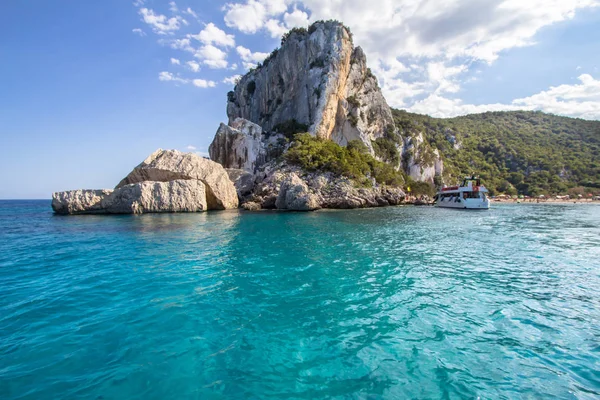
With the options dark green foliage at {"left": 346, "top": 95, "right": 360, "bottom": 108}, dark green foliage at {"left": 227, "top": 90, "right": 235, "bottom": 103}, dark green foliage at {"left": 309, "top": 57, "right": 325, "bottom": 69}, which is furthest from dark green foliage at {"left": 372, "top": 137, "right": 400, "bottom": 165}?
dark green foliage at {"left": 227, "top": 90, "right": 235, "bottom": 103}

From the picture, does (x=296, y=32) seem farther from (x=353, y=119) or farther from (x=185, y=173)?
(x=185, y=173)

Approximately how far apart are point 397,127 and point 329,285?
68.8 metres

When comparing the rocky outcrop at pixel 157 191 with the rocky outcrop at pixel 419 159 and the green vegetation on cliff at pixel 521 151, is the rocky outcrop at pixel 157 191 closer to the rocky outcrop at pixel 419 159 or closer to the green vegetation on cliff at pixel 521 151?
the rocky outcrop at pixel 419 159

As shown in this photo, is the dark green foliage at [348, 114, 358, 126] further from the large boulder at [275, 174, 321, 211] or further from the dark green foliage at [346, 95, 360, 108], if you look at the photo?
the large boulder at [275, 174, 321, 211]

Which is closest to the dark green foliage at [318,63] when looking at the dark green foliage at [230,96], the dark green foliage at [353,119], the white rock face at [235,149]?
the dark green foliage at [353,119]

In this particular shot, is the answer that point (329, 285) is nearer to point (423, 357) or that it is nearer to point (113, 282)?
point (423, 357)

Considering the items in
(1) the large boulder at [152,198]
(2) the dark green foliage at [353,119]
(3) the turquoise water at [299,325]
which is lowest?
(3) the turquoise water at [299,325]

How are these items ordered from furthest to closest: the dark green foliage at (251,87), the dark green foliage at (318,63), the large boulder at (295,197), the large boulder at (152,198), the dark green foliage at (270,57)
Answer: the dark green foliage at (251,87) < the dark green foliage at (270,57) < the dark green foliage at (318,63) < the large boulder at (295,197) < the large boulder at (152,198)

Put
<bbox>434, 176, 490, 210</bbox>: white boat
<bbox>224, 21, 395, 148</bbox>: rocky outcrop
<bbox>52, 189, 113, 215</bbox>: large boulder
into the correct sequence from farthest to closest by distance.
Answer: <bbox>224, 21, 395, 148</bbox>: rocky outcrop, <bbox>434, 176, 490, 210</bbox>: white boat, <bbox>52, 189, 113, 215</bbox>: large boulder

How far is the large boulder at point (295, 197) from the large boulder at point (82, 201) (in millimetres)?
19018

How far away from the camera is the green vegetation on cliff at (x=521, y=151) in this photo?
7288cm

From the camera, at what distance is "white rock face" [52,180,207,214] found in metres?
29.1

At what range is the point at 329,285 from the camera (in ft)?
25.7

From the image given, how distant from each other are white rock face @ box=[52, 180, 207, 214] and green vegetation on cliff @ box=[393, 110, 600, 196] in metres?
57.2
